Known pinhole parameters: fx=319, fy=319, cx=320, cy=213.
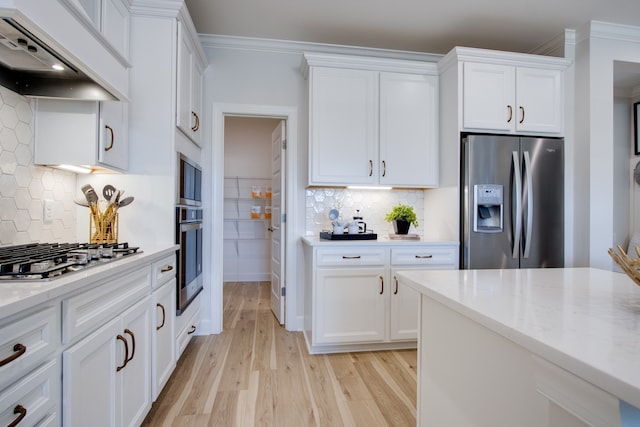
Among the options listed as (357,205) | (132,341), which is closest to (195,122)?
(357,205)

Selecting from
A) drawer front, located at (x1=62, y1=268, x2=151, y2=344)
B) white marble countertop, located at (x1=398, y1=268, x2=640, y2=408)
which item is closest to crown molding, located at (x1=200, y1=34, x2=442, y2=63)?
drawer front, located at (x1=62, y1=268, x2=151, y2=344)

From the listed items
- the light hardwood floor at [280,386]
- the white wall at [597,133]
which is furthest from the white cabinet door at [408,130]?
the light hardwood floor at [280,386]

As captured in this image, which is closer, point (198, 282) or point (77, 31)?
point (77, 31)

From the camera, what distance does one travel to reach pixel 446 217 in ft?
9.62

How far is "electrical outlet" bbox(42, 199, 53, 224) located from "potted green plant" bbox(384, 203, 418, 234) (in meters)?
2.48

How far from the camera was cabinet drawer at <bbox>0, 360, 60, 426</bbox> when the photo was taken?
78cm

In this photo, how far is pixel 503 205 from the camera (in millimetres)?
2686

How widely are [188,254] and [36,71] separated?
4.55ft

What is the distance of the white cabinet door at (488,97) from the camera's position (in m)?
2.74

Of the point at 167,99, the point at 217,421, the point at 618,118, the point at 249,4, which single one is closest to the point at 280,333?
the point at 217,421

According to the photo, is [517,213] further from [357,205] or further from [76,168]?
[76,168]

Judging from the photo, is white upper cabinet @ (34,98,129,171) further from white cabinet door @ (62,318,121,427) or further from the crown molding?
the crown molding

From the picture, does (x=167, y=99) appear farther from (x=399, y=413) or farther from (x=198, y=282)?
(x=399, y=413)

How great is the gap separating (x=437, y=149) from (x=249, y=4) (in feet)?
6.70
